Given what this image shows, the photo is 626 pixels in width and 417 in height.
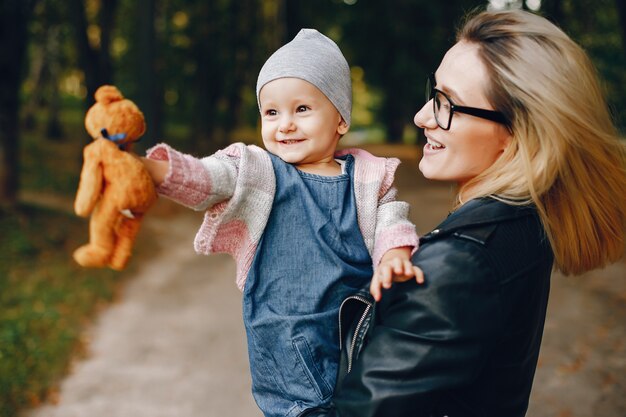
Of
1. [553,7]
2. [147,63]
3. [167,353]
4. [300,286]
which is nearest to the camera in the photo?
[300,286]

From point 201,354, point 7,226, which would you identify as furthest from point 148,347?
point 7,226

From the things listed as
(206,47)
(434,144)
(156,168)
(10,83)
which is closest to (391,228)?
(434,144)

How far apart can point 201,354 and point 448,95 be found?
5437mm

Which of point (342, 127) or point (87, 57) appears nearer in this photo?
point (342, 127)

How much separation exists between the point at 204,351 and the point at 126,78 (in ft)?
60.4

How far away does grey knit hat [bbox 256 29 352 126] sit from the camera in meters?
1.96

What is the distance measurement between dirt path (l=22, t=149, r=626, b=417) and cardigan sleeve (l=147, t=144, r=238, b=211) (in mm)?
4135

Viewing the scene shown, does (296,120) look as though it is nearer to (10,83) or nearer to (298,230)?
(298,230)

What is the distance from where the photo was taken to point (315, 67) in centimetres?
198

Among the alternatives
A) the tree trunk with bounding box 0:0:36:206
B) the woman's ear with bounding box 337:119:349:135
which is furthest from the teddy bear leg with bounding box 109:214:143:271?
the tree trunk with bounding box 0:0:36:206

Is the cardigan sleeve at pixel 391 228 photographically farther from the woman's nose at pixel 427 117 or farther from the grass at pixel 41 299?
the grass at pixel 41 299

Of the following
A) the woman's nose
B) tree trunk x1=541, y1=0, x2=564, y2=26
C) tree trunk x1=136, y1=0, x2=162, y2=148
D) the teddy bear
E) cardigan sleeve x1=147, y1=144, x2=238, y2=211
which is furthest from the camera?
tree trunk x1=136, y1=0, x2=162, y2=148

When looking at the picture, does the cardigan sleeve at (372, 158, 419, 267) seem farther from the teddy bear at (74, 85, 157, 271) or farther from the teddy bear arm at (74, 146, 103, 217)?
the teddy bear arm at (74, 146, 103, 217)

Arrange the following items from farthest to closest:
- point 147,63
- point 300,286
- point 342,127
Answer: point 147,63 < point 342,127 < point 300,286
